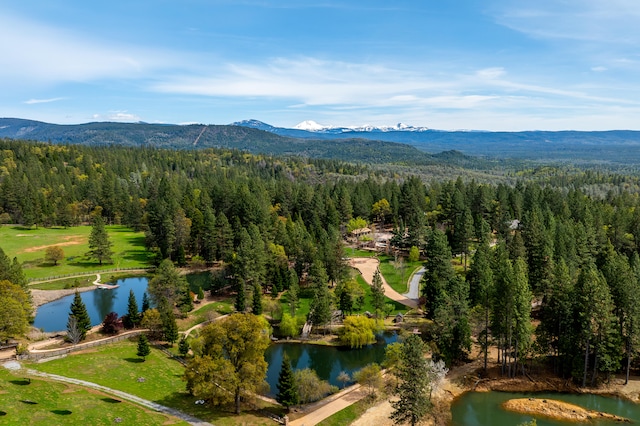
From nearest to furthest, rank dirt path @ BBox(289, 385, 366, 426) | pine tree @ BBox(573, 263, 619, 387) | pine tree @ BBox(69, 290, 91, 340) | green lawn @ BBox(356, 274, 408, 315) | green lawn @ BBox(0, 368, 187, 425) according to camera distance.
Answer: green lawn @ BBox(0, 368, 187, 425) → dirt path @ BBox(289, 385, 366, 426) → pine tree @ BBox(573, 263, 619, 387) → pine tree @ BBox(69, 290, 91, 340) → green lawn @ BBox(356, 274, 408, 315)

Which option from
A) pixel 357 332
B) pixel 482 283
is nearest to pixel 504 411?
pixel 482 283

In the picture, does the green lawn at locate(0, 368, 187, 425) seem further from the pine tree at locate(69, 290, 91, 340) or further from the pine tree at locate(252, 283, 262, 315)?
the pine tree at locate(252, 283, 262, 315)

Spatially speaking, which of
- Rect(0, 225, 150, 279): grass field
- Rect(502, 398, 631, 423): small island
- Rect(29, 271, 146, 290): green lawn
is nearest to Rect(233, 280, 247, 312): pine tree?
Rect(29, 271, 146, 290): green lawn

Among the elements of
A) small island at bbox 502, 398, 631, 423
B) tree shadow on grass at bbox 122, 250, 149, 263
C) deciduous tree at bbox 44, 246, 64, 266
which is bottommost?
small island at bbox 502, 398, 631, 423

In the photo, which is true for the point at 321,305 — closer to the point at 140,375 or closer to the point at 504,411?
the point at 140,375

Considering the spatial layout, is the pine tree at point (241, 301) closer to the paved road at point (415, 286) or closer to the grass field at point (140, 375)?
the grass field at point (140, 375)

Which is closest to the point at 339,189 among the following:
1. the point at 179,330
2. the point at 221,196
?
the point at 221,196

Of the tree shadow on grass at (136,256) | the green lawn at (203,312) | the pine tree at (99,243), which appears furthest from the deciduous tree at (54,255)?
the green lawn at (203,312)

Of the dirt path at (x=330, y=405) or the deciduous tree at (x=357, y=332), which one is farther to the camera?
the deciduous tree at (x=357, y=332)
